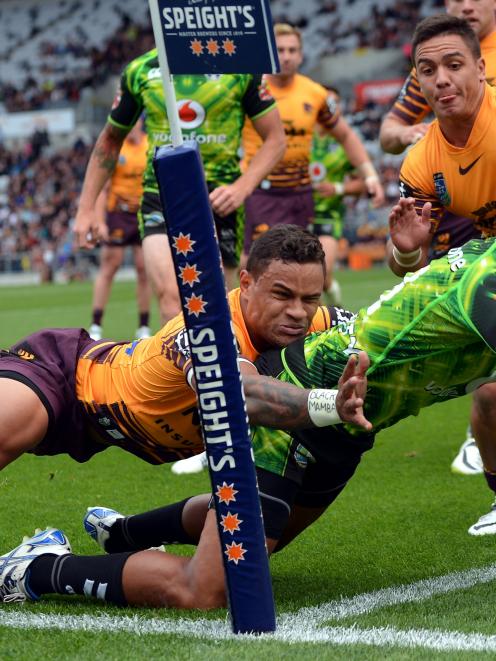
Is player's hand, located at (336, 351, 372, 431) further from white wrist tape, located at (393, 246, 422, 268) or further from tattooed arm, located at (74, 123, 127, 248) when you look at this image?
tattooed arm, located at (74, 123, 127, 248)

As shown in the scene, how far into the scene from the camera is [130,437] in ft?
13.1

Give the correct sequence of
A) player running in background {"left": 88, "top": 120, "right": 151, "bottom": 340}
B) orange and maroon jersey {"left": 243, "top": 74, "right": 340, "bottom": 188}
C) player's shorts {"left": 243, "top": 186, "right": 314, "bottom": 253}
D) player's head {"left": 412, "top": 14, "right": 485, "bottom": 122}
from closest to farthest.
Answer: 1. player's head {"left": 412, "top": 14, "right": 485, "bottom": 122}
2. orange and maroon jersey {"left": 243, "top": 74, "right": 340, "bottom": 188}
3. player's shorts {"left": 243, "top": 186, "right": 314, "bottom": 253}
4. player running in background {"left": 88, "top": 120, "right": 151, "bottom": 340}

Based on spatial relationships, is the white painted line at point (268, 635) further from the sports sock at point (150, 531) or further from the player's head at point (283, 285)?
the player's head at point (283, 285)

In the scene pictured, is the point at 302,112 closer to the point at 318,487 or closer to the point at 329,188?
the point at 329,188

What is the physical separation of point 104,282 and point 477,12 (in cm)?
783

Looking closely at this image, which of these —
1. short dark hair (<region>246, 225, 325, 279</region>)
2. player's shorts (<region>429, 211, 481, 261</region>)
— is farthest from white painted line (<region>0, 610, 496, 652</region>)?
player's shorts (<region>429, 211, 481, 261</region>)

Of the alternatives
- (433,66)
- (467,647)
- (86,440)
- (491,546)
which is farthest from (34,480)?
(467,647)

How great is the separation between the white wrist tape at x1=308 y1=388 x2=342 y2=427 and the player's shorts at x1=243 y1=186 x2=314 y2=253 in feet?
22.1

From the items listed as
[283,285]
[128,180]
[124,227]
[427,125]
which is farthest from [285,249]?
[128,180]

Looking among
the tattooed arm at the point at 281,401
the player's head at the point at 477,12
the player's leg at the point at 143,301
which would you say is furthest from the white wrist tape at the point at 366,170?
the tattooed arm at the point at 281,401

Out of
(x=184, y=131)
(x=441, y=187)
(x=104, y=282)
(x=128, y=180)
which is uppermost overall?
(x=128, y=180)

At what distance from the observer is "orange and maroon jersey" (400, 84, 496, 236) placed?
461cm

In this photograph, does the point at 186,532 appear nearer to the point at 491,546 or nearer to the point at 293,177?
the point at 491,546

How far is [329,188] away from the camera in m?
11.1
